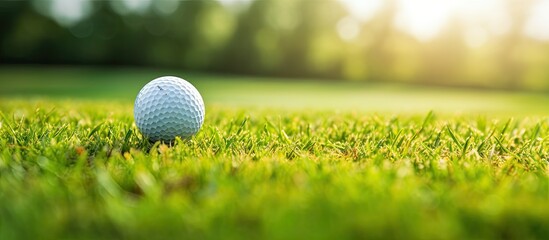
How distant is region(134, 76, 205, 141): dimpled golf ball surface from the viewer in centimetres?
260

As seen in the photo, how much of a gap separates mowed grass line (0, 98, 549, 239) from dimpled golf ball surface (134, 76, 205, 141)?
0.36 ft

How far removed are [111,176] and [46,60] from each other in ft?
109

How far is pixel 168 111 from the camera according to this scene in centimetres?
263

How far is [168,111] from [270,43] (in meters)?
32.7

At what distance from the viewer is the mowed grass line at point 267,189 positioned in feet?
4.00

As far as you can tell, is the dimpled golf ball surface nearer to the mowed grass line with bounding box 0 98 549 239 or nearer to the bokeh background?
the mowed grass line with bounding box 0 98 549 239

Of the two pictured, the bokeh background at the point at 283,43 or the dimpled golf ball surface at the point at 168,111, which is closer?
the dimpled golf ball surface at the point at 168,111

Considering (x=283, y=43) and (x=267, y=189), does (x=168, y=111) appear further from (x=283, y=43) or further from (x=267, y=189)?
(x=283, y=43)

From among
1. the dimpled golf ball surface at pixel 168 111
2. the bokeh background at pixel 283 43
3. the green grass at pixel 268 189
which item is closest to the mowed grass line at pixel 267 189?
the green grass at pixel 268 189

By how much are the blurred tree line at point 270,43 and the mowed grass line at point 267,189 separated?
2975cm

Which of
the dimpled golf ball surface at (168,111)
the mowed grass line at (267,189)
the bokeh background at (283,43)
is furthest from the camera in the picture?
the bokeh background at (283,43)

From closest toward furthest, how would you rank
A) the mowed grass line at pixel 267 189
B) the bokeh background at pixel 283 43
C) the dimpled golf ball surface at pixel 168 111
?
→ the mowed grass line at pixel 267 189, the dimpled golf ball surface at pixel 168 111, the bokeh background at pixel 283 43

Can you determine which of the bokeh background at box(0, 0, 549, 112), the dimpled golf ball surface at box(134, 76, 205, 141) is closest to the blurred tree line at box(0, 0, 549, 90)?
the bokeh background at box(0, 0, 549, 112)

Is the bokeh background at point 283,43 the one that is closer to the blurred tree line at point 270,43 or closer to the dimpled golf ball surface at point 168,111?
the blurred tree line at point 270,43
